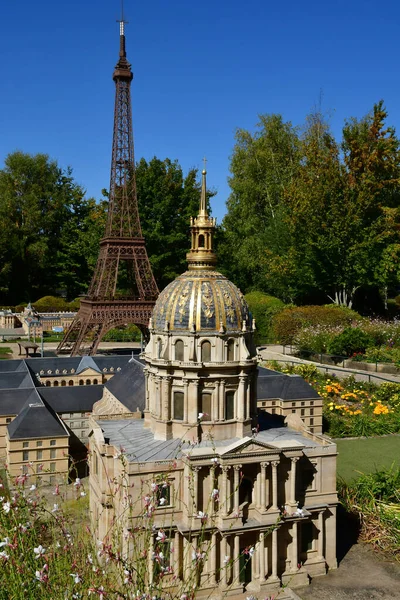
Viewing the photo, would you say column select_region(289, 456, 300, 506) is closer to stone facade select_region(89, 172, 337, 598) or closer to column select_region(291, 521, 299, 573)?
stone facade select_region(89, 172, 337, 598)

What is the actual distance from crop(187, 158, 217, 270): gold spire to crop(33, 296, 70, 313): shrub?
70.2 m

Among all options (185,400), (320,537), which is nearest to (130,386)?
(185,400)

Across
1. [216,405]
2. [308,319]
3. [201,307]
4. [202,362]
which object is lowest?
[216,405]

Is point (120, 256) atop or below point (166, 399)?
atop

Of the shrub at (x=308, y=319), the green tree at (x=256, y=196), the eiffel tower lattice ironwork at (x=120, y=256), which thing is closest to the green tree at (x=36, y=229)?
the green tree at (x=256, y=196)

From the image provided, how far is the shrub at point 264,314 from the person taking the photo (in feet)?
235

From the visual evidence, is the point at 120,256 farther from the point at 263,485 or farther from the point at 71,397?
the point at 263,485

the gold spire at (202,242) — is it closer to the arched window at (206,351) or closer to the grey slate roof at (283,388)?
the arched window at (206,351)

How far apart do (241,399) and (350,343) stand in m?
33.3

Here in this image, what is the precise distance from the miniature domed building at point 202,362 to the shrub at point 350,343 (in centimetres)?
3219

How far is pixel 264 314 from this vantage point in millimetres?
73375

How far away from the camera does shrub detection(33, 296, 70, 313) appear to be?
94125mm

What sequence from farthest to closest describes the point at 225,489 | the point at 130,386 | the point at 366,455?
the point at 130,386 → the point at 366,455 → the point at 225,489

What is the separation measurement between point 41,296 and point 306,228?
54.0 meters
